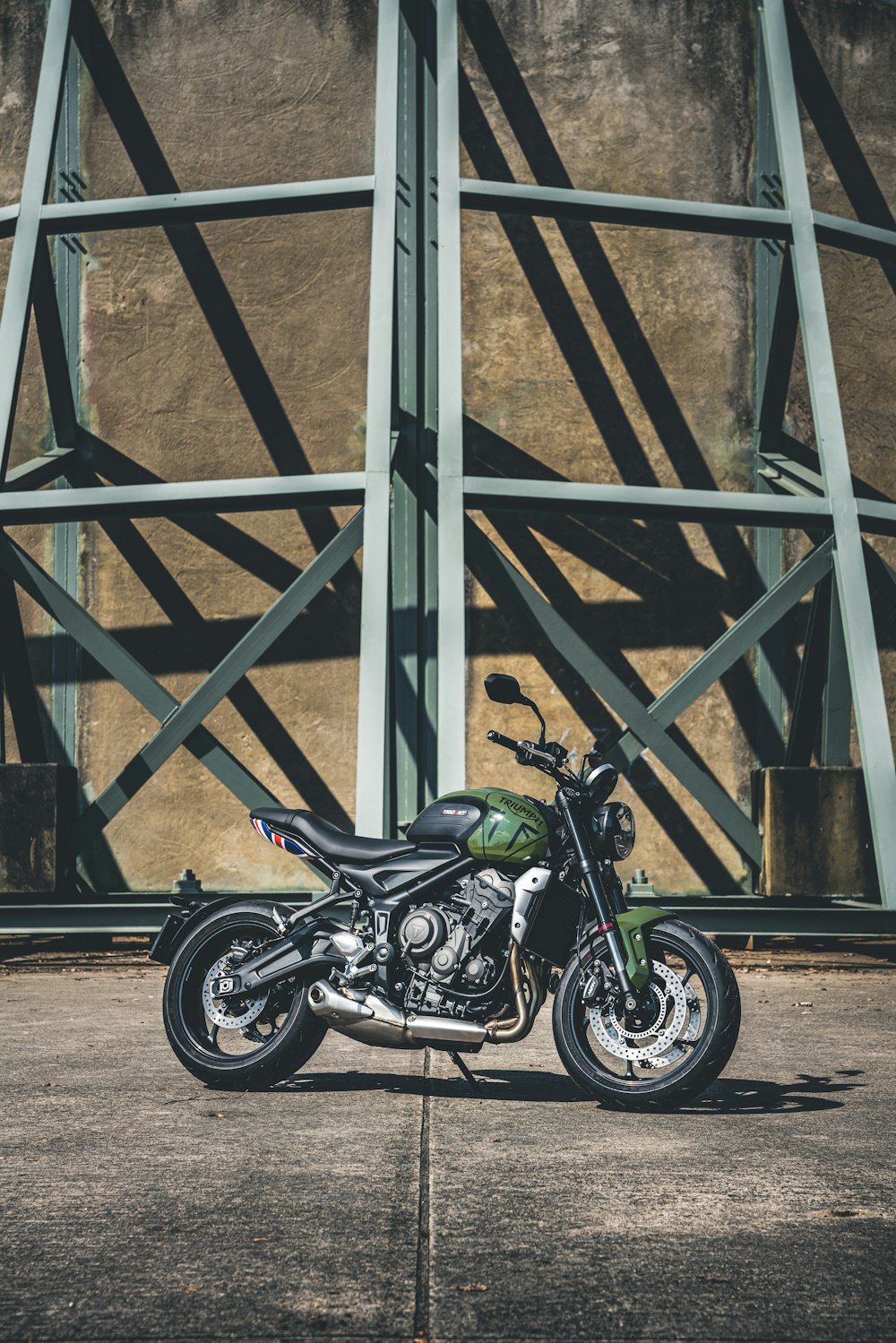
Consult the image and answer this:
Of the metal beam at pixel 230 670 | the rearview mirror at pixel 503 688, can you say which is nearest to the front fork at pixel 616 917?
the rearview mirror at pixel 503 688

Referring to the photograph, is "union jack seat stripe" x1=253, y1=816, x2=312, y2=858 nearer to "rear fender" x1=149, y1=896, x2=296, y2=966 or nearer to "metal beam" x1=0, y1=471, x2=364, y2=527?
"rear fender" x1=149, y1=896, x2=296, y2=966

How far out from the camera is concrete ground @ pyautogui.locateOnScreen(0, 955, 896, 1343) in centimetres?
244

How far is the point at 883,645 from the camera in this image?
9.55m

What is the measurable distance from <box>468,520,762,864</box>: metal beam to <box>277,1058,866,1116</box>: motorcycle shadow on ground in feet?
9.45

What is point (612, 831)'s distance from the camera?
454 centimetres

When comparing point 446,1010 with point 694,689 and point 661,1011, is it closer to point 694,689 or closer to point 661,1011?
point 661,1011

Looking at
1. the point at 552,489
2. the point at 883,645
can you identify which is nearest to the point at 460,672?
the point at 552,489

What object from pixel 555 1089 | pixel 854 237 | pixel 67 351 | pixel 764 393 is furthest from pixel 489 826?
pixel 67 351

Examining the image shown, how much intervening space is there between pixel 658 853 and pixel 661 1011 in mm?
5030

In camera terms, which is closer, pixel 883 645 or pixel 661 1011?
pixel 661 1011

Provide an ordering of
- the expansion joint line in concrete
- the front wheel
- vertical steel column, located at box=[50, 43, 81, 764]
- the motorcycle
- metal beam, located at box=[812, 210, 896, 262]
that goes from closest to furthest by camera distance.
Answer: the expansion joint line in concrete, the front wheel, the motorcycle, metal beam, located at box=[812, 210, 896, 262], vertical steel column, located at box=[50, 43, 81, 764]

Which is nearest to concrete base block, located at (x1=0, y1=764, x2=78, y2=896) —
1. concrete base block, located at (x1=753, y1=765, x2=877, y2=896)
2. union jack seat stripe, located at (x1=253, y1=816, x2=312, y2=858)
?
union jack seat stripe, located at (x1=253, y1=816, x2=312, y2=858)

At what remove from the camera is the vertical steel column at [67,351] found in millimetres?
9547

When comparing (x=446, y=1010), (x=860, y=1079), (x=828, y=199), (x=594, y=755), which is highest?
(x=828, y=199)
